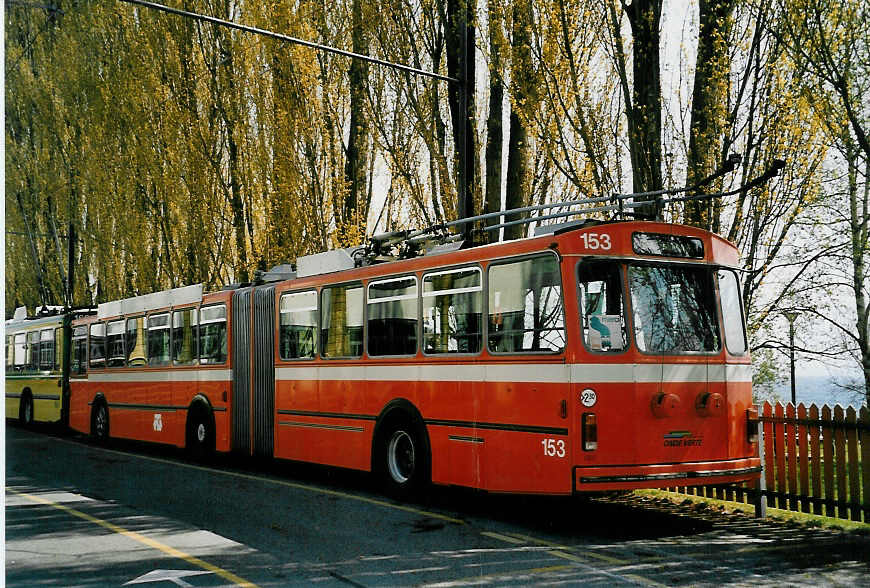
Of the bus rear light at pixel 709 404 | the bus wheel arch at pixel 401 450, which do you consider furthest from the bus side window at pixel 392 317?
the bus rear light at pixel 709 404

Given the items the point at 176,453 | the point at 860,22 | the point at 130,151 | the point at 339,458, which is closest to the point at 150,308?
the point at 176,453

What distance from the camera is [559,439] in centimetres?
976

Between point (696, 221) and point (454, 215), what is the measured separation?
22.9ft

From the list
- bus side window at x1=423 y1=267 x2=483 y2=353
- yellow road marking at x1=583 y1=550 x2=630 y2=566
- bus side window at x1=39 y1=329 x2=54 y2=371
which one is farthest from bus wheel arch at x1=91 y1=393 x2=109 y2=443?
yellow road marking at x1=583 y1=550 x2=630 y2=566

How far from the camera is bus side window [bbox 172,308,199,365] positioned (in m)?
18.1

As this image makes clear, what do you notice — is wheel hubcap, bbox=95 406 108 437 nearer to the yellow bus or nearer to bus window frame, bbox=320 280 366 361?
the yellow bus

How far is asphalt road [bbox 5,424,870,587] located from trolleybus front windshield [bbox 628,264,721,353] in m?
1.84

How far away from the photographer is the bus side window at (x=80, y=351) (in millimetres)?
22922

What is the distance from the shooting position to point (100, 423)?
22.1 metres

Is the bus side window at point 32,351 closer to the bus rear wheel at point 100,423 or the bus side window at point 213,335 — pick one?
the bus rear wheel at point 100,423

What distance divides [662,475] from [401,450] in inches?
149

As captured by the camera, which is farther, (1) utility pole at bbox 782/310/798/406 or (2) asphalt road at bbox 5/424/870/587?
(1) utility pole at bbox 782/310/798/406

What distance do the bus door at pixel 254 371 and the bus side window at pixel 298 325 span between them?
1.20 feet

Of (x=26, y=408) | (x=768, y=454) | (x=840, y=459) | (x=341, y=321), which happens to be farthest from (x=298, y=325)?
(x=26, y=408)
